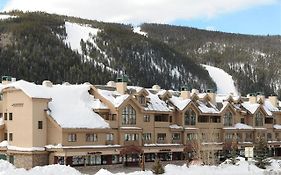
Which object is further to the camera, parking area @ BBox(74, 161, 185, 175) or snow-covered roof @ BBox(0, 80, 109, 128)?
parking area @ BBox(74, 161, 185, 175)

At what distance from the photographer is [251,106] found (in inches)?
2872

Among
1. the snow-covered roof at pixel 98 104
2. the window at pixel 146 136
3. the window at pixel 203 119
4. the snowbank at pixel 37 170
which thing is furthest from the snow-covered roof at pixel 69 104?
the window at pixel 203 119

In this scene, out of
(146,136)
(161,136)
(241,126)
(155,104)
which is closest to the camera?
(146,136)

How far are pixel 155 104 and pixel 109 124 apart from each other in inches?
310

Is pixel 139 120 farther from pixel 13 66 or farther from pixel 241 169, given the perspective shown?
pixel 13 66

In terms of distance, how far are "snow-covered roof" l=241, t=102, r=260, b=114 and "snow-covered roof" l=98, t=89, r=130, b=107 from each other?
73.8 ft

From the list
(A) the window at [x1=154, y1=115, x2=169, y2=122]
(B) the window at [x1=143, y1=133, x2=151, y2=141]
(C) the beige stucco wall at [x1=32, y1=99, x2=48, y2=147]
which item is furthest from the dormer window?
(C) the beige stucco wall at [x1=32, y1=99, x2=48, y2=147]

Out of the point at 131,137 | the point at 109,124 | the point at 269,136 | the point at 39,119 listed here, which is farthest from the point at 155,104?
the point at 269,136

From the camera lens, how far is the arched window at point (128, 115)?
56.7 metres

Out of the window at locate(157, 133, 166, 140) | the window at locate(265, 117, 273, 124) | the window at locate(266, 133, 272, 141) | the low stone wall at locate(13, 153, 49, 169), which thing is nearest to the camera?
the low stone wall at locate(13, 153, 49, 169)

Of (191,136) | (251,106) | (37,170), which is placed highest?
(251,106)

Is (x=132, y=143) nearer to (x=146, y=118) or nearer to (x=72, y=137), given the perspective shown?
(x=146, y=118)

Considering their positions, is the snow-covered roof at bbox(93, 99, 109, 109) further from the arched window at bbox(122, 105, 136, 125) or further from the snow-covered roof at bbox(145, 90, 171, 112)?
the snow-covered roof at bbox(145, 90, 171, 112)

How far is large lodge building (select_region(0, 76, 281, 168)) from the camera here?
167 feet
